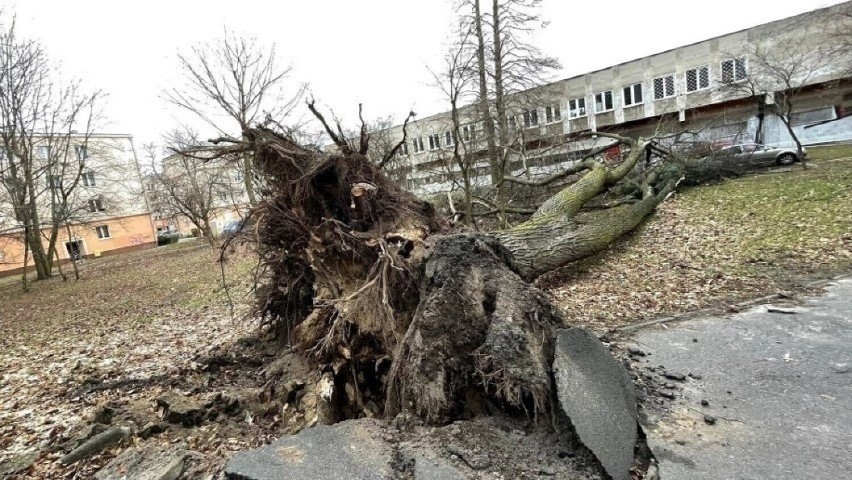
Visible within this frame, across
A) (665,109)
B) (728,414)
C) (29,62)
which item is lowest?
(728,414)

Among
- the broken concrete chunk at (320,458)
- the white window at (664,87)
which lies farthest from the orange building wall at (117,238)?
the white window at (664,87)

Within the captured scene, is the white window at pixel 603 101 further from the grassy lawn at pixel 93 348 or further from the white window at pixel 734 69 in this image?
the grassy lawn at pixel 93 348

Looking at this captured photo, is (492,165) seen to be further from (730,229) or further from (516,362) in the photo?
(516,362)

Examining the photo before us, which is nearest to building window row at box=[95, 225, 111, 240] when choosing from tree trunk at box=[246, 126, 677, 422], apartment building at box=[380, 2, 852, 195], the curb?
apartment building at box=[380, 2, 852, 195]

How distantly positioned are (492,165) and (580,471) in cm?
1185

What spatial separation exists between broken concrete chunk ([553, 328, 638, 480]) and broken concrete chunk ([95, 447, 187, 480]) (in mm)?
2881

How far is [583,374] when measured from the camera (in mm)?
3160

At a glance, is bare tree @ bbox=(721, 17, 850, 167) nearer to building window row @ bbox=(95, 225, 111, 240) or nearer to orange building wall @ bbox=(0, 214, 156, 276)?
orange building wall @ bbox=(0, 214, 156, 276)

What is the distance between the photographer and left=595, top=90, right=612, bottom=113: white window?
2789 centimetres

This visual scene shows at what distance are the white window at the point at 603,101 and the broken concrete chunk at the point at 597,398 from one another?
1131 inches

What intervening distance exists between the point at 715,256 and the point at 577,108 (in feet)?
81.5

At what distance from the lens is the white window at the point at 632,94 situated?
26.8m

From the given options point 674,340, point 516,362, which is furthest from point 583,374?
point 674,340

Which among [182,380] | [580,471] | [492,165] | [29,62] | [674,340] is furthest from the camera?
[29,62]
